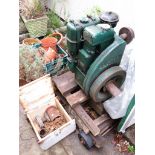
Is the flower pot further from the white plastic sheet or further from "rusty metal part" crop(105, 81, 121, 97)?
"rusty metal part" crop(105, 81, 121, 97)

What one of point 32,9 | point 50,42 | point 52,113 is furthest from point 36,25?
point 52,113

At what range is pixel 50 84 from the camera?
231 centimetres

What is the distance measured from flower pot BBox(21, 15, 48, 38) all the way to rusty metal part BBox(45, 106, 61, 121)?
1354 mm

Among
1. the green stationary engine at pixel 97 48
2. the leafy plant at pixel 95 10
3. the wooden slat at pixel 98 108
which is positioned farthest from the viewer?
the leafy plant at pixel 95 10

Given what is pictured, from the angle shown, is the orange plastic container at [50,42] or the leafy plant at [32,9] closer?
the orange plastic container at [50,42]

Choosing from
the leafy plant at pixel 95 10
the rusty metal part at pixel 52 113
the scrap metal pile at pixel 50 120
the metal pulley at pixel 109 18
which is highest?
the metal pulley at pixel 109 18

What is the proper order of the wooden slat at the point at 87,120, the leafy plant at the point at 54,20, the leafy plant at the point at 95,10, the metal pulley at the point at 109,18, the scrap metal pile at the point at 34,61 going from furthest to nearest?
the leafy plant at the point at 54,20, the leafy plant at the point at 95,10, the scrap metal pile at the point at 34,61, the wooden slat at the point at 87,120, the metal pulley at the point at 109,18

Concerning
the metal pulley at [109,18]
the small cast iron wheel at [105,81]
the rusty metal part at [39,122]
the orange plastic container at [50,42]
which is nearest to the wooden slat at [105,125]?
the small cast iron wheel at [105,81]

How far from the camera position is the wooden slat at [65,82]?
87.5 inches

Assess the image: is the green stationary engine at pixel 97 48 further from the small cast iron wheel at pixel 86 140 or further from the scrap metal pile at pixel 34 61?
the scrap metal pile at pixel 34 61

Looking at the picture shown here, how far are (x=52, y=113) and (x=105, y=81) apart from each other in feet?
2.35

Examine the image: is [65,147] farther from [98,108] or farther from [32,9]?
[32,9]

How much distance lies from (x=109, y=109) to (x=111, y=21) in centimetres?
81

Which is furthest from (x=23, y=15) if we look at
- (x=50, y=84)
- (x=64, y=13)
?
(x=50, y=84)
